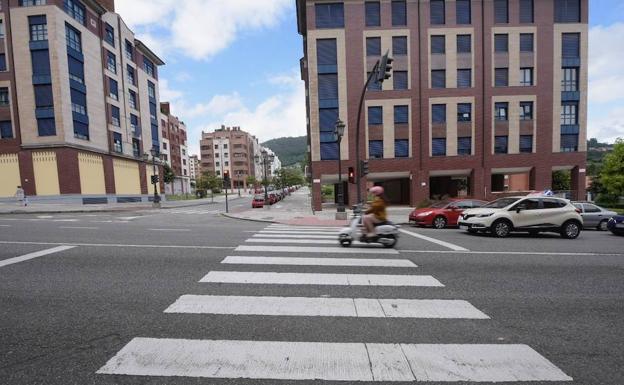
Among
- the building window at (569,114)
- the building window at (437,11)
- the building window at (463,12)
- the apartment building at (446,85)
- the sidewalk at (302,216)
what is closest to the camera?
the sidewalk at (302,216)

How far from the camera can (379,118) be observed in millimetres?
25547

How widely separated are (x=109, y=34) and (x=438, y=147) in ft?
140

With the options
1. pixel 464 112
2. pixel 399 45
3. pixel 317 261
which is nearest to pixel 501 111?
pixel 464 112

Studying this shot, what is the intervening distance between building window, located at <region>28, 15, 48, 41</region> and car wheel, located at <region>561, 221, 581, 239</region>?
141 ft

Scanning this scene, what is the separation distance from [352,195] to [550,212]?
1663cm

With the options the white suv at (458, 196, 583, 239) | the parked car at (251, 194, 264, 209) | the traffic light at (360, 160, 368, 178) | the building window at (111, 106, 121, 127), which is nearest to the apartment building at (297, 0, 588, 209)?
Answer: the parked car at (251, 194, 264, 209)

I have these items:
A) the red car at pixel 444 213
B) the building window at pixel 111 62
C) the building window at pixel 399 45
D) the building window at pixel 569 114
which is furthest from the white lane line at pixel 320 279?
the building window at pixel 111 62

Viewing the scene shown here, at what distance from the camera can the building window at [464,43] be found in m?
25.3

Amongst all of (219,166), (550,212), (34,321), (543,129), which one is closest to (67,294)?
(34,321)

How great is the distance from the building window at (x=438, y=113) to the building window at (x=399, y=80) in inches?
135

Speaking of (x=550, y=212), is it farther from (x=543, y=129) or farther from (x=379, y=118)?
(x=543, y=129)

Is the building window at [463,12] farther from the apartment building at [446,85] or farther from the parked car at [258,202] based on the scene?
the parked car at [258,202]

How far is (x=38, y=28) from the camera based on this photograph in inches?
1062

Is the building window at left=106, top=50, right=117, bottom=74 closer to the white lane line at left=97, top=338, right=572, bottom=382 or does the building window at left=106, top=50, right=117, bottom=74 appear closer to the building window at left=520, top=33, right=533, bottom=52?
the white lane line at left=97, top=338, right=572, bottom=382
